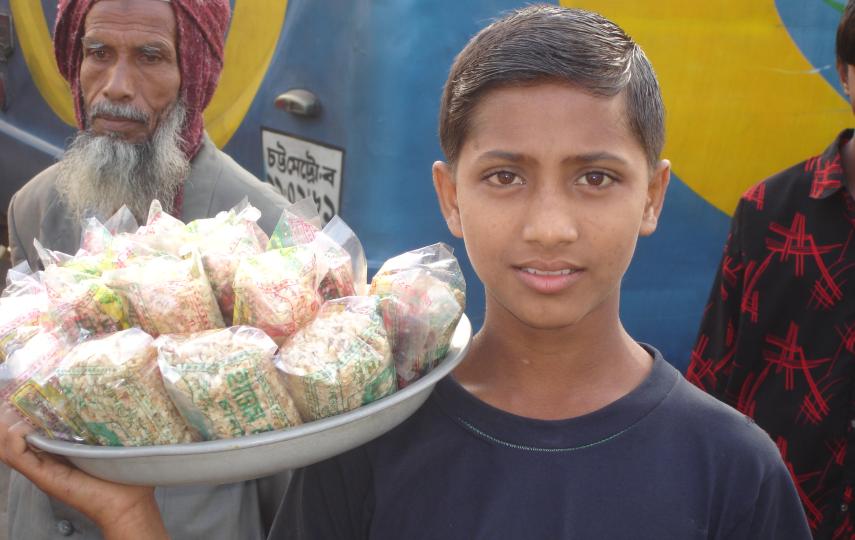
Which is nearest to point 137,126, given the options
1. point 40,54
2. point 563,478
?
point 563,478

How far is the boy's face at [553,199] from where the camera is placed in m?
1.25

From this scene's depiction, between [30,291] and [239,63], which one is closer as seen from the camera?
[30,291]

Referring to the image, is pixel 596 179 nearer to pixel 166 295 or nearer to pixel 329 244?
pixel 329 244

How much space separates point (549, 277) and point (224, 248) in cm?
52

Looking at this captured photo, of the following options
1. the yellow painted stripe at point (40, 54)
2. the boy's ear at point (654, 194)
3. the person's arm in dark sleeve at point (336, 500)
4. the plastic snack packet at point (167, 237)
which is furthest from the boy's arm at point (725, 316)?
the yellow painted stripe at point (40, 54)

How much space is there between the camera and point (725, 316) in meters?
2.53

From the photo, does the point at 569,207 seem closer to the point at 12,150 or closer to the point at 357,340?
the point at 357,340

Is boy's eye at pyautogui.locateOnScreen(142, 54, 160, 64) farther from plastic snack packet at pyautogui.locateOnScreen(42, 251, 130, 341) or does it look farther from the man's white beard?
plastic snack packet at pyautogui.locateOnScreen(42, 251, 130, 341)

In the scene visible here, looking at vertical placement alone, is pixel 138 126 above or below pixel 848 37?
below

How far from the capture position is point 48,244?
8.02 ft

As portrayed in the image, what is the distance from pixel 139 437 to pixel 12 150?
5.51 meters

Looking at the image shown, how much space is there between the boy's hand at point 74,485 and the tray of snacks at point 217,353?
0.05 metres

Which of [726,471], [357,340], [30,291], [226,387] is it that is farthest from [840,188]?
[30,291]

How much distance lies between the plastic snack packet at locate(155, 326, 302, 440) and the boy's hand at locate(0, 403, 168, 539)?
9.4 inches
